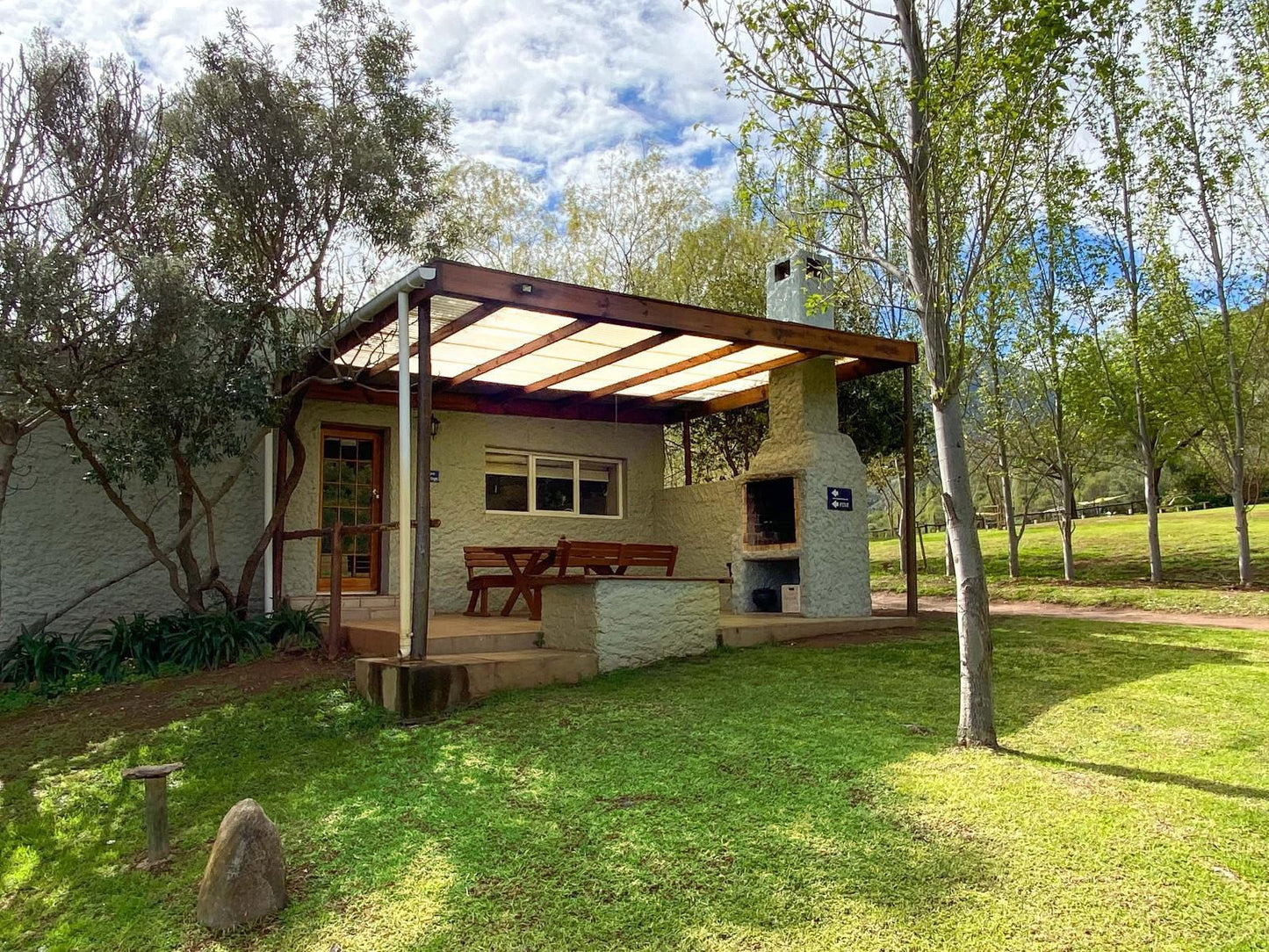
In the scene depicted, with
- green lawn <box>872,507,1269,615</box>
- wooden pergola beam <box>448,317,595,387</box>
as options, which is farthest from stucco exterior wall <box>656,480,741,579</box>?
green lawn <box>872,507,1269,615</box>

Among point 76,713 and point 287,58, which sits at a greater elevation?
point 287,58

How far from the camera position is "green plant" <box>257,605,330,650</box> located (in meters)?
7.84

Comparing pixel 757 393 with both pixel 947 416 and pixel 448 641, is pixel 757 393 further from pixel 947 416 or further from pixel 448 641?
pixel 947 416

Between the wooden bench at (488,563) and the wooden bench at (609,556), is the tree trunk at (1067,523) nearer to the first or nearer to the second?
the wooden bench at (609,556)

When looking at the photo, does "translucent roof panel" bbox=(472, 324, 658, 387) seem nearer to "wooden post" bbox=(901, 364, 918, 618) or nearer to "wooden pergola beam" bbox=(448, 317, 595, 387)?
"wooden pergola beam" bbox=(448, 317, 595, 387)

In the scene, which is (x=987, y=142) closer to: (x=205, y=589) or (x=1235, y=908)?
(x=1235, y=908)

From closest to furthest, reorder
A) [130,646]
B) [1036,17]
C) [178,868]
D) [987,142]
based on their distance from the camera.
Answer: [178,868] → [1036,17] → [987,142] → [130,646]

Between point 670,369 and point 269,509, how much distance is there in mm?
4531

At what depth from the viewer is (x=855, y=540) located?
32.2 feet

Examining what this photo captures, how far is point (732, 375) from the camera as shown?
998 cm

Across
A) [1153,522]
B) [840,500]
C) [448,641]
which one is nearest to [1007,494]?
[1153,522]

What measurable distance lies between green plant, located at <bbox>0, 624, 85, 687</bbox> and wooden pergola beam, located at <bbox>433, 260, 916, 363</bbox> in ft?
15.5

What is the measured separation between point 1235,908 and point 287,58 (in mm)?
9938

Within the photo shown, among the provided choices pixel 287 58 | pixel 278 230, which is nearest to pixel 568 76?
pixel 287 58
